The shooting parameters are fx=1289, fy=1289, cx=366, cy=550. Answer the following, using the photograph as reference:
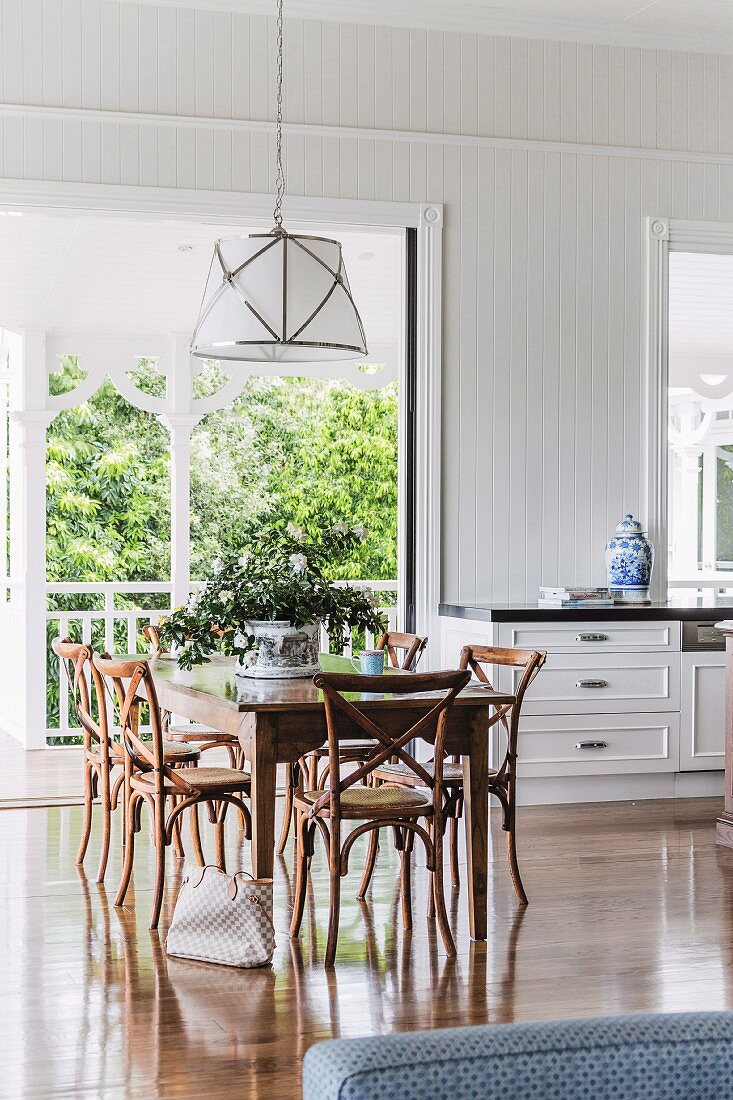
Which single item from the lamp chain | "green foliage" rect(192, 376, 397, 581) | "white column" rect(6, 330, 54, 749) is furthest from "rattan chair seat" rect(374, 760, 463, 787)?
"green foliage" rect(192, 376, 397, 581)

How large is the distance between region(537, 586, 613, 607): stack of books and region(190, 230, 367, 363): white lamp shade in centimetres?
210

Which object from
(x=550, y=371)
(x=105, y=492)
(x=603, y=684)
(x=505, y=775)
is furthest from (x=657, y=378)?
(x=105, y=492)

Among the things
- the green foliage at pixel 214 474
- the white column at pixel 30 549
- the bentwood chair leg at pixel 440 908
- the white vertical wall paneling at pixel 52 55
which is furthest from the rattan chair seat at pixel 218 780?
the green foliage at pixel 214 474

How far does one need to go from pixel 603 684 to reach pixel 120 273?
3.87 meters

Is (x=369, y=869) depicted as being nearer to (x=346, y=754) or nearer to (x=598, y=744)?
(x=346, y=754)

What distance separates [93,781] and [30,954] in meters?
1.04

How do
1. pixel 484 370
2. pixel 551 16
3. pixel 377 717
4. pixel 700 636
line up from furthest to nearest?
pixel 484 370 → pixel 551 16 → pixel 700 636 → pixel 377 717

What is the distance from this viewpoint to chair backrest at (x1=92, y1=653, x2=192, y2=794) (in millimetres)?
3838

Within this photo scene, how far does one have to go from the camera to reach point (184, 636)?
13.2 ft

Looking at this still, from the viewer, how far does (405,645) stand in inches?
197

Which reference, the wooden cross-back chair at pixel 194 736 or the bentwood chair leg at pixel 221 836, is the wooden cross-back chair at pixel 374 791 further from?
the wooden cross-back chair at pixel 194 736

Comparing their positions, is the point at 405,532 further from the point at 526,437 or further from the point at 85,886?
the point at 85,886

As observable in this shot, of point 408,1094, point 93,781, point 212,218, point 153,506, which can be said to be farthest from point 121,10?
point 153,506

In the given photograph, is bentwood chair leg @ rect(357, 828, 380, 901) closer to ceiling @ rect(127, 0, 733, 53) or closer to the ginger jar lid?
the ginger jar lid
